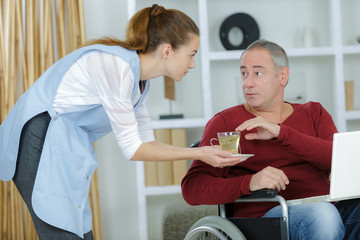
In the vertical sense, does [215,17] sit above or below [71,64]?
above

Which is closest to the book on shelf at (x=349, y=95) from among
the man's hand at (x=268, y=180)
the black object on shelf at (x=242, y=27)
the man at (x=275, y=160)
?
the black object on shelf at (x=242, y=27)

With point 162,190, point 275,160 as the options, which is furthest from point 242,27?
point 275,160

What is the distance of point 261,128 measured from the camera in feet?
6.34

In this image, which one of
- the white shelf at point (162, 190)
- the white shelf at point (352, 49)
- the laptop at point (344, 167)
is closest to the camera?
the laptop at point (344, 167)

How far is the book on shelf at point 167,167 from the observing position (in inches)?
137

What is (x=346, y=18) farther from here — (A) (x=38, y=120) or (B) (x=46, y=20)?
(A) (x=38, y=120)

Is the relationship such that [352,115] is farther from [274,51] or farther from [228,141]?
[228,141]

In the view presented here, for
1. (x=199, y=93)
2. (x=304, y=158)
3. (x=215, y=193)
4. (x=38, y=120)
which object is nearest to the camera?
(x=38, y=120)

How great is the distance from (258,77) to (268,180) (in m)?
0.60

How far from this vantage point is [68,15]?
358 centimetres

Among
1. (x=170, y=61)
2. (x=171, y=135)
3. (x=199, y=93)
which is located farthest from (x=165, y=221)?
(x=170, y=61)

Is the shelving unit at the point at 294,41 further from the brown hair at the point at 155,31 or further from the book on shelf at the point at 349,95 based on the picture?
the brown hair at the point at 155,31

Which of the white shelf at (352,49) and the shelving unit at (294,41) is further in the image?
the shelving unit at (294,41)

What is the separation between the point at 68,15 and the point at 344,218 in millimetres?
Result: 2517
